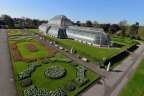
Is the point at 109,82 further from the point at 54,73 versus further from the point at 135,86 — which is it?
the point at 54,73

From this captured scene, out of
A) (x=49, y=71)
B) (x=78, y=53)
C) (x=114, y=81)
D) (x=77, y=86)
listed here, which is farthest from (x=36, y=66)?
(x=114, y=81)

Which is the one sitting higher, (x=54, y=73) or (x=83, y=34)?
(x=83, y=34)

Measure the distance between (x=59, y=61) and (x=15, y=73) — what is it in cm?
1318

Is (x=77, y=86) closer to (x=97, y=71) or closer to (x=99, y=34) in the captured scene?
(x=97, y=71)

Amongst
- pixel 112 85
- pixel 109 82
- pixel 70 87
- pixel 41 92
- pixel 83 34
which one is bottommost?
pixel 112 85

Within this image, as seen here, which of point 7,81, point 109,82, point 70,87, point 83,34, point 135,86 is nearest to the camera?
point 70,87

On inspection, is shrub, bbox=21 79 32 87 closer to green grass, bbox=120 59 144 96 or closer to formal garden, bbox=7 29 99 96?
formal garden, bbox=7 29 99 96

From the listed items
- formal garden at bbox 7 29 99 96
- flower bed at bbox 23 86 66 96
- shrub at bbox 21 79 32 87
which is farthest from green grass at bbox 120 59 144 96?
shrub at bbox 21 79 32 87

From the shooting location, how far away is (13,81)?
59.2ft

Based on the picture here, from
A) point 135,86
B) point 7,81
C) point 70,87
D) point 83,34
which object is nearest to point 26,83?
point 7,81

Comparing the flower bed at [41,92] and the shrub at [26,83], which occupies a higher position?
the shrub at [26,83]

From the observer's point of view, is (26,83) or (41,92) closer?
(41,92)

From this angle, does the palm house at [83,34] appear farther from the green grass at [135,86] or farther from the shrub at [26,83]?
the shrub at [26,83]

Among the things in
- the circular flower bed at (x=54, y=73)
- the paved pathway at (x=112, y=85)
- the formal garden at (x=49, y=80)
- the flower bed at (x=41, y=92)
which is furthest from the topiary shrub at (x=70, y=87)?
the circular flower bed at (x=54, y=73)
